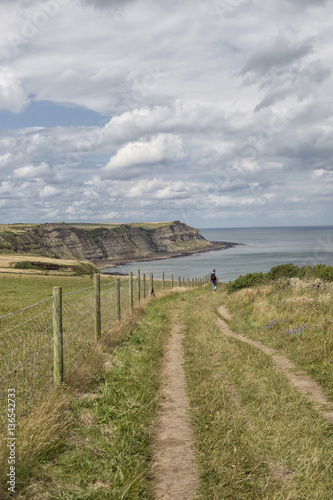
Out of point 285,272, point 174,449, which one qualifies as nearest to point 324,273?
point 285,272

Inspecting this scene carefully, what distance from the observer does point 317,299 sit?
52.0 ft

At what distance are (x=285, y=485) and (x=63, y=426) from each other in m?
3.15

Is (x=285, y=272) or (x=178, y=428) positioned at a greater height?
(x=285, y=272)

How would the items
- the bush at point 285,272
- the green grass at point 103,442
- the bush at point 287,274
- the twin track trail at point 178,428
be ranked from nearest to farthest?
1. the green grass at point 103,442
2. the twin track trail at point 178,428
3. the bush at point 287,274
4. the bush at point 285,272

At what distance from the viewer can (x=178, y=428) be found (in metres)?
6.14

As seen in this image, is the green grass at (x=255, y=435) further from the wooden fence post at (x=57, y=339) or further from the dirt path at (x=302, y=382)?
the wooden fence post at (x=57, y=339)

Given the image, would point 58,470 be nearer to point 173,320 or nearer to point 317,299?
point 173,320

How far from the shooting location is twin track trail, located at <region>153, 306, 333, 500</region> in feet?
15.1

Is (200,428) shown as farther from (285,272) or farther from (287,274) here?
(285,272)

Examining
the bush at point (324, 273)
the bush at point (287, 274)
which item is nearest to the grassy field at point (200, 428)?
the bush at point (324, 273)

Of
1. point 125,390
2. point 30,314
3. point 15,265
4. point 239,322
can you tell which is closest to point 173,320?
point 239,322

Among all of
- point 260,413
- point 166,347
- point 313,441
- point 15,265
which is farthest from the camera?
point 15,265

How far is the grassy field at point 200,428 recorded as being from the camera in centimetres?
450

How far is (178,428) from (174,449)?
69 centimetres
